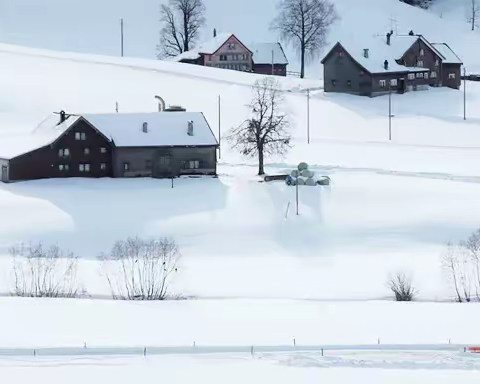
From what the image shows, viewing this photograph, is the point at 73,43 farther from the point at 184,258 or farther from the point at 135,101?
the point at 184,258

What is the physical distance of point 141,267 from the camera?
1642 inches

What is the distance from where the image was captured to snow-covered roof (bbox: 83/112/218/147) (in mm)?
54750

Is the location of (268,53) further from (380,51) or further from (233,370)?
(233,370)

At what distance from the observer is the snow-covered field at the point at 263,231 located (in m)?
30.0

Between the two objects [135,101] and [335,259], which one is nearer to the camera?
[335,259]

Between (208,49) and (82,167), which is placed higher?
(208,49)

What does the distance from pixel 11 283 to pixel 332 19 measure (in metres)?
70.1

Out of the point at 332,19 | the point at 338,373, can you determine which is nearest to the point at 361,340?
the point at 338,373

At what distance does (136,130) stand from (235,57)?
40537mm

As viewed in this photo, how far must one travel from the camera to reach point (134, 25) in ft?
365

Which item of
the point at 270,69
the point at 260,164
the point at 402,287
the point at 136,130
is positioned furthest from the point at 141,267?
the point at 270,69

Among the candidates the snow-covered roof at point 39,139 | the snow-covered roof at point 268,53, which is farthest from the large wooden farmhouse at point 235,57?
the snow-covered roof at point 39,139

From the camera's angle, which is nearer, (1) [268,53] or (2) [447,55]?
(2) [447,55]

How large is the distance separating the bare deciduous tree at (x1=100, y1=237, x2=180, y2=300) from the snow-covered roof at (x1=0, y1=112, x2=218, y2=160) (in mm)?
10054
